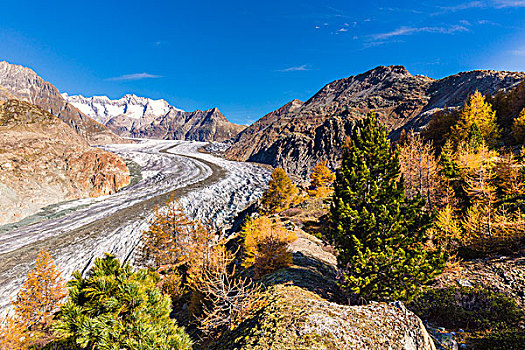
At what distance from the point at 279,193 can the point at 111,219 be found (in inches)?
1215

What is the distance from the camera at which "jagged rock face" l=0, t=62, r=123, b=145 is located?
14688cm

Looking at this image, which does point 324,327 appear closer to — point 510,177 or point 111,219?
point 510,177

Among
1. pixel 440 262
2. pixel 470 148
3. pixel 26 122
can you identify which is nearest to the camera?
pixel 440 262

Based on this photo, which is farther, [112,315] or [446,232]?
[446,232]

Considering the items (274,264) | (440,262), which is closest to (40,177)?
(274,264)

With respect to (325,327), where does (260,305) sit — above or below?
below

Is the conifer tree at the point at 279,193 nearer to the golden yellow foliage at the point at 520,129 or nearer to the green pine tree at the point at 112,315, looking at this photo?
the golden yellow foliage at the point at 520,129

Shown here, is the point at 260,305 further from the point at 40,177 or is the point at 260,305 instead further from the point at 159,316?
the point at 40,177

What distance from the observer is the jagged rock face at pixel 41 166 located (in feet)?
114

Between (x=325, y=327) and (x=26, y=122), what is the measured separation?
Result: 70.7 metres

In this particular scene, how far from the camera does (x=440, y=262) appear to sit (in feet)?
31.0

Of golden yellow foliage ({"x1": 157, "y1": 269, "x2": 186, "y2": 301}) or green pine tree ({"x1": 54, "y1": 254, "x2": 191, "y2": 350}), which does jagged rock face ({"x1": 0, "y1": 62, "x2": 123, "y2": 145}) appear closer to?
golden yellow foliage ({"x1": 157, "y1": 269, "x2": 186, "y2": 301})

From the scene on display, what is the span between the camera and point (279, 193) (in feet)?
121

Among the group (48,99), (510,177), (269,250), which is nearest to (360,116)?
(510,177)
